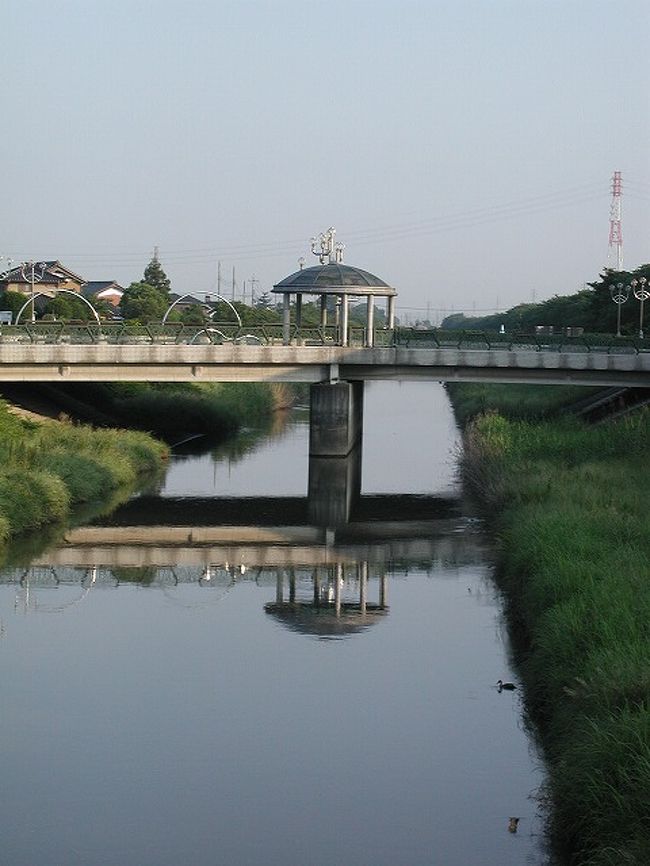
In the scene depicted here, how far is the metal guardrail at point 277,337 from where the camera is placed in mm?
51375

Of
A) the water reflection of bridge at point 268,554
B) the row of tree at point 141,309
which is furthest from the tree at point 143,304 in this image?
the water reflection of bridge at point 268,554

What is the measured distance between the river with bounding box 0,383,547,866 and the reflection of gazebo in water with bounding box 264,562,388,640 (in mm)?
82

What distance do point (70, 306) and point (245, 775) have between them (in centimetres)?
7637

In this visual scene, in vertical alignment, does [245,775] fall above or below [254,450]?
below

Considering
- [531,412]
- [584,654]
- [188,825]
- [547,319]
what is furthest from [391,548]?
[547,319]

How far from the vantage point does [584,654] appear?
17.5 meters

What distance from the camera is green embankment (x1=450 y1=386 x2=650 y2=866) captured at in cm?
1311

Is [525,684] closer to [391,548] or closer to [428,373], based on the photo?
[391,548]

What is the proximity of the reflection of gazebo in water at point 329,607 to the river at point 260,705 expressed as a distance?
82 millimetres

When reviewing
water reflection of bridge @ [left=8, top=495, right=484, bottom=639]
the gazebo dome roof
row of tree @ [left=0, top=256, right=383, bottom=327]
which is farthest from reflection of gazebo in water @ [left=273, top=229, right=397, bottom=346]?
row of tree @ [left=0, top=256, right=383, bottom=327]

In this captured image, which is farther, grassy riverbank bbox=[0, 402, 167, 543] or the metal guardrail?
the metal guardrail

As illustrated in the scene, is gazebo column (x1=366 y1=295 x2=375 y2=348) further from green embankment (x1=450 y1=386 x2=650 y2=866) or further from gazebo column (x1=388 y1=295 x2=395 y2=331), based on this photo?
green embankment (x1=450 y1=386 x2=650 y2=866)

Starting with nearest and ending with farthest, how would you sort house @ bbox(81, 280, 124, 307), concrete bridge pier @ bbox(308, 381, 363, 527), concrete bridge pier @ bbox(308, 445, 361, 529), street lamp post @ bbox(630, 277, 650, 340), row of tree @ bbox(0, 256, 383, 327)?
concrete bridge pier @ bbox(308, 445, 361, 529) → concrete bridge pier @ bbox(308, 381, 363, 527) → street lamp post @ bbox(630, 277, 650, 340) → row of tree @ bbox(0, 256, 383, 327) → house @ bbox(81, 280, 124, 307)

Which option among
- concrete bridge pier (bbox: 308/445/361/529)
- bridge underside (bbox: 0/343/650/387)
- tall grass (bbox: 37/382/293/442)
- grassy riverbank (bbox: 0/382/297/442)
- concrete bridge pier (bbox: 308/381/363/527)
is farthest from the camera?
tall grass (bbox: 37/382/293/442)
